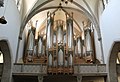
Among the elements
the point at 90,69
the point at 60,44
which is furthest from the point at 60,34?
the point at 90,69

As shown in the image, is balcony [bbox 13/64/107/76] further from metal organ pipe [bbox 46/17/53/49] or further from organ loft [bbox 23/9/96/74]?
metal organ pipe [bbox 46/17/53/49]

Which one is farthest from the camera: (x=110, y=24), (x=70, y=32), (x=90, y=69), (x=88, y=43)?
(x=88, y=43)

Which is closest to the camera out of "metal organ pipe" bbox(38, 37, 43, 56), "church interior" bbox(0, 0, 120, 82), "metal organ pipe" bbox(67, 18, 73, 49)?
"church interior" bbox(0, 0, 120, 82)

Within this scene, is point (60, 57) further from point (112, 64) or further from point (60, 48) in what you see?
point (112, 64)

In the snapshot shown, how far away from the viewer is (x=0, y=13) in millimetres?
11469

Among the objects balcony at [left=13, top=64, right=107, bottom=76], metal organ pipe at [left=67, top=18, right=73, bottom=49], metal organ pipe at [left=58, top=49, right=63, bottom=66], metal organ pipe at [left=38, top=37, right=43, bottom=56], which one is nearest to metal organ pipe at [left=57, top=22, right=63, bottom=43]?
metal organ pipe at [left=67, top=18, right=73, bottom=49]

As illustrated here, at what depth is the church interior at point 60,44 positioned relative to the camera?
13.8m

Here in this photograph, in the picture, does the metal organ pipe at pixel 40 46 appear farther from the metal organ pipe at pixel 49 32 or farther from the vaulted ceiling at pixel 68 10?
the vaulted ceiling at pixel 68 10

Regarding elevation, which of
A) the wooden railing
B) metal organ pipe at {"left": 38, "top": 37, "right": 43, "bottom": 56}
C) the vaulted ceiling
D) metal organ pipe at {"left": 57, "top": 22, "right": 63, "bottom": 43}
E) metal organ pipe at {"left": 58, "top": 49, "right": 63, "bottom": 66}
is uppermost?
the vaulted ceiling

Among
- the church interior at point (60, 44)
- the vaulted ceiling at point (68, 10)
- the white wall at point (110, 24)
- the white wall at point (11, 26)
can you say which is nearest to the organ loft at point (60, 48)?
the church interior at point (60, 44)

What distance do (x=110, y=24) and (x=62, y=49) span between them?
3933mm

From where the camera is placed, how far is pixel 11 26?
45.1 ft

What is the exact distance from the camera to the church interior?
541 inches

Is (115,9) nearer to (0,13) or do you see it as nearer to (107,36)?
(107,36)
